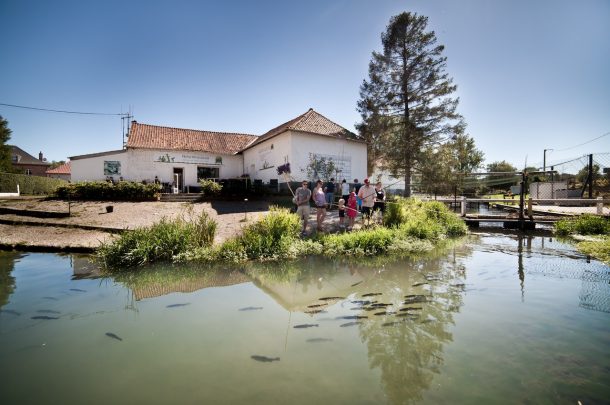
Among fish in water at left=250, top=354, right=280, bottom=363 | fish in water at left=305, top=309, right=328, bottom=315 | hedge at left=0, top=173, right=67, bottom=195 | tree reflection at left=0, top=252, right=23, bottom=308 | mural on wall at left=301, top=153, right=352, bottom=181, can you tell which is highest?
mural on wall at left=301, top=153, right=352, bottom=181

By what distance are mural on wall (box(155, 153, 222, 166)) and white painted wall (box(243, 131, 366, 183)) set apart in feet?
13.3

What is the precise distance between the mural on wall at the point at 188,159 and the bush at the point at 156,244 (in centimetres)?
1689

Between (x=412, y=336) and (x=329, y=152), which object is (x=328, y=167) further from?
(x=412, y=336)

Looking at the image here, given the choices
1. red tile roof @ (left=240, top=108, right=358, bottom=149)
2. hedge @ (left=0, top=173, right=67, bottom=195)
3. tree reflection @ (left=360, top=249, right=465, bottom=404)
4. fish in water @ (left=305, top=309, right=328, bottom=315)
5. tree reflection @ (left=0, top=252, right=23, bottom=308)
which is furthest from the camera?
hedge @ (left=0, top=173, right=67, bottom=195)

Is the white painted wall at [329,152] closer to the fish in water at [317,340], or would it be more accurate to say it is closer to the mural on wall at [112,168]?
the mural on wall at [112,168]

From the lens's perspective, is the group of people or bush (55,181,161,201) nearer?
the group of people

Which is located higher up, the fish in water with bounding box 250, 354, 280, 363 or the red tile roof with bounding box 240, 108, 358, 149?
the red tile roof with bounding box 240, 108, 358, 149

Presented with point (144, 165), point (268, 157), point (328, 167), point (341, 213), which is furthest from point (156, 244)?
point (144, 165)

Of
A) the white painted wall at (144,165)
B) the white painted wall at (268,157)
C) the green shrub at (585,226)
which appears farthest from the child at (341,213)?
the white painted wall at (144,165)

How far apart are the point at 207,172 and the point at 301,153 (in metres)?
10.6

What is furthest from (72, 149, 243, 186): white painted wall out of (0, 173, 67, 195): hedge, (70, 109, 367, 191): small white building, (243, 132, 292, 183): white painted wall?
(243, 132, 292, 183): white painted wall

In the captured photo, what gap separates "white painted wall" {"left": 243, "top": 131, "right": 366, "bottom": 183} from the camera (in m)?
18.4

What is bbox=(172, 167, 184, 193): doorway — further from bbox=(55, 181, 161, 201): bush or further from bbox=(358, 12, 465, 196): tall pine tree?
bbox=(358, 12, 465, 196): tall pine tree

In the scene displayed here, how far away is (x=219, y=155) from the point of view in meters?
25.5
